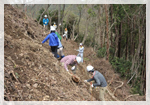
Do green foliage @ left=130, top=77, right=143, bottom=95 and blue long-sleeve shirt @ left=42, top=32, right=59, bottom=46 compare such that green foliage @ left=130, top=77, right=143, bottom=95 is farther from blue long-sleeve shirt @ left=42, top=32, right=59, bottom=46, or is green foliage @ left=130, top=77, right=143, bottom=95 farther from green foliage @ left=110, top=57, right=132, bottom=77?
blue long-sleeve shirt @ left=42, top=32, right=59, bottom=46

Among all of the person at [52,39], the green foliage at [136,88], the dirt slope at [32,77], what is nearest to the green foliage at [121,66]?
the green foliage at [136,88]

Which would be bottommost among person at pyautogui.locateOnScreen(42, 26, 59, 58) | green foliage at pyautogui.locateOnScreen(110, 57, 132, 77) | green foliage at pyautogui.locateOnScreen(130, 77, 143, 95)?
green foliage at pyautogui.locateOnScreen(130, 77, 143, 95)

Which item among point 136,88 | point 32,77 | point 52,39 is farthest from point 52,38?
point 136,88

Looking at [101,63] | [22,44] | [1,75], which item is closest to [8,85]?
[1,75]

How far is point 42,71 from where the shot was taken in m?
6.08

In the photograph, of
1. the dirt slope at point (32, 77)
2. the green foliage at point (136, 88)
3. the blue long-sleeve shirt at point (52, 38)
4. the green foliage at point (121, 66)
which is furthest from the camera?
the green foliage at point (121, 66)

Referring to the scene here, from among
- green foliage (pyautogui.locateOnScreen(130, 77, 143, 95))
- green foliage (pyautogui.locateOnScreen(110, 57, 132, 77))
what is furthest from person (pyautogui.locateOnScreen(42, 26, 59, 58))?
green foliage (pyautogui.locateOnScreen(110, 57, 132, 77))

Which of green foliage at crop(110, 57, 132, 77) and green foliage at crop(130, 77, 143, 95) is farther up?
green foliage at crop(110, 57, 132, 77)

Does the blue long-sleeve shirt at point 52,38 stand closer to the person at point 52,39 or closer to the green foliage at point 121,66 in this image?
the person at point 52,39

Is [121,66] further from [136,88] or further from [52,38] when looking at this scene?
[52,38]

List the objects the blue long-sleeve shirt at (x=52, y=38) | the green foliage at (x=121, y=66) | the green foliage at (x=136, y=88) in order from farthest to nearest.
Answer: the green foliage at (x=121, y=66), the green foliage at (x=136, y=88), the blue long-sleeve shirt at (x=52, y=38)

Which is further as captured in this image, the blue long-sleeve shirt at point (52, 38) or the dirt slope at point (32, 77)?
the blue long-sleeve shirt at point (52, 38)

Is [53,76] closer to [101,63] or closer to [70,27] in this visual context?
[101,63]

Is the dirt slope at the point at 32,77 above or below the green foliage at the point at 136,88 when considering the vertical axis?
above
